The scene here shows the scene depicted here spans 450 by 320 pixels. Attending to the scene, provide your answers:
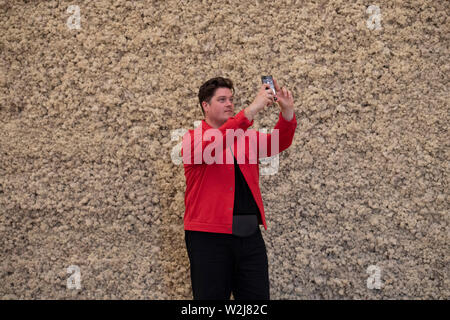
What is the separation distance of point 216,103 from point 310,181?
0.65 meters

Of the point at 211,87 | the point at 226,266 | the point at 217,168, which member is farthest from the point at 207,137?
the point at 226,266

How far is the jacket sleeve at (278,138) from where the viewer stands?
1.49 metres

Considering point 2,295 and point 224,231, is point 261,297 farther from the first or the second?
point 2,295

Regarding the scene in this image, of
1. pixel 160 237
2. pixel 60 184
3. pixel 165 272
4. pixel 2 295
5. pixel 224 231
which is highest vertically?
pixel 60 184

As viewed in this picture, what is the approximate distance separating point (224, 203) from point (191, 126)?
1.99ft

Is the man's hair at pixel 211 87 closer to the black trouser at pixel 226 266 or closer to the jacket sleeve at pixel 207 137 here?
the jacket sleeve at pixel 207 137

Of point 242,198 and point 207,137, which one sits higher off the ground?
point 207,137

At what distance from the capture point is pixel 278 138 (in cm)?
154

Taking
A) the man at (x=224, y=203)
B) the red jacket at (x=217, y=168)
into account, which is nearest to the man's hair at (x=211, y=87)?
the man at (x=224, y=203)

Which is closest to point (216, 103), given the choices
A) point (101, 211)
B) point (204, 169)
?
point (204, 169)

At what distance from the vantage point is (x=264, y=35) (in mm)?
1872

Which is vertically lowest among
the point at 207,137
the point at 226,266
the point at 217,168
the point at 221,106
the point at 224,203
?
the point at 226,266

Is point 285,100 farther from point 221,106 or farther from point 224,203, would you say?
point 224,203

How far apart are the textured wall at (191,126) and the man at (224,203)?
15.6 inches
